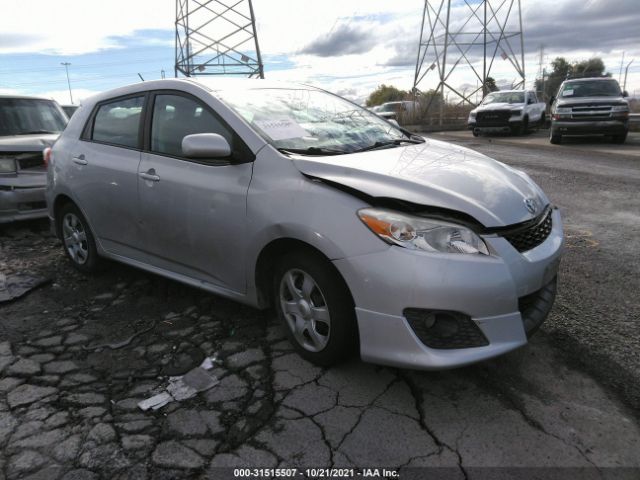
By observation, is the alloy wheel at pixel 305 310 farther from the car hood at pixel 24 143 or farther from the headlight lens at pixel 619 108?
the headlight lens at pixel 619 108

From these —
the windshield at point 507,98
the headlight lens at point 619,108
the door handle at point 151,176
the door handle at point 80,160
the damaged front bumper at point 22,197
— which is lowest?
the damaged front bumper at point 22,197

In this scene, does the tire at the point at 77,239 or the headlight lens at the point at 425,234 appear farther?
the tire at the point at 77,239

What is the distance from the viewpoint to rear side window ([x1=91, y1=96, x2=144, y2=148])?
156 inches

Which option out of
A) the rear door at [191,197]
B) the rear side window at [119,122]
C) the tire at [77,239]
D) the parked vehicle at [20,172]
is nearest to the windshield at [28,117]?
the parked vehicle at [20,172]

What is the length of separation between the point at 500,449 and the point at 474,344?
1.53ft

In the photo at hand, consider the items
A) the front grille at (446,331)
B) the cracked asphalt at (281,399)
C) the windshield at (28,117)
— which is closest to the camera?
the cracked asphalt at (281,399)

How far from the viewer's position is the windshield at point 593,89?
48.4ft

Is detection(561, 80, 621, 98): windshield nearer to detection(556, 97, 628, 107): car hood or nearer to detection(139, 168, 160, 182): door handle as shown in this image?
detection(556, 97, 628, 107): car hood

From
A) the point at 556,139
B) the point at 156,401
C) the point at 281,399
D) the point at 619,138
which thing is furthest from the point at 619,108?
the point at 156,401

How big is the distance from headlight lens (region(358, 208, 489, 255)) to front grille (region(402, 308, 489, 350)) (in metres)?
0.31

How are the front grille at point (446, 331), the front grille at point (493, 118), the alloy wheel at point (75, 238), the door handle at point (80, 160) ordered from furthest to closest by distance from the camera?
the front grille at point (493, 118) → the alloy wheel at point (75, 238) → the door handle at point (80, 160) → the front grille at point (446, 331)

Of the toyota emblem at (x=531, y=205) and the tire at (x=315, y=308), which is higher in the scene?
the toyota emblem at (x=531, y=205)

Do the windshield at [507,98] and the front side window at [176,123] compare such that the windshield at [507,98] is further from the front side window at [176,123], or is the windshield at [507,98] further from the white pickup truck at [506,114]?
the front side window at [176,123]

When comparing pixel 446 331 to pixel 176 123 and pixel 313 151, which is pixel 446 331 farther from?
pixel 176 123
